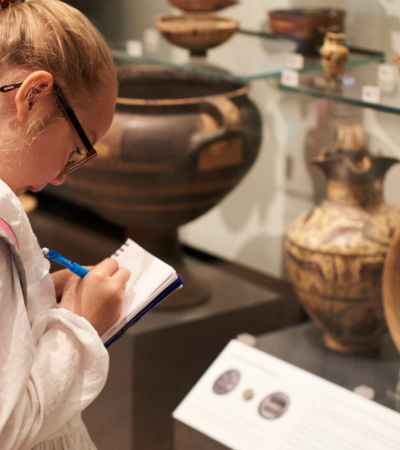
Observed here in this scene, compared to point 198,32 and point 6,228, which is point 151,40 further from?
point 6,228

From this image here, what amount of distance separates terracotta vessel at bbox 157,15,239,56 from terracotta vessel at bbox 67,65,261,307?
5.8 inches

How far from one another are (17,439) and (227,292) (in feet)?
4.36

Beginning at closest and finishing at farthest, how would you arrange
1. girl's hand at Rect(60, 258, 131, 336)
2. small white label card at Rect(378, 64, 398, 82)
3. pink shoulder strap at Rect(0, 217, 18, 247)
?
pink shoulder strap at Rect(0, 217, 18, 247)
girl's hand at Rect(60, 258, 131, 336)
small white label card at Rect(378, 64, 398, 82)

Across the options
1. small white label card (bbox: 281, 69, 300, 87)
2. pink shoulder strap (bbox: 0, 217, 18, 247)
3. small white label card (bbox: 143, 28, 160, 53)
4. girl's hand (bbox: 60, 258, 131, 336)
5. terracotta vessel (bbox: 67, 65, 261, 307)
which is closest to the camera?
pink shoulder strap (bbox: 0, 217, 18, 247)

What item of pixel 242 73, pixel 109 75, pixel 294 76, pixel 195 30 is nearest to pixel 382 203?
pixel 294 76

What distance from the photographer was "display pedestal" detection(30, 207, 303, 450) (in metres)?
1.13

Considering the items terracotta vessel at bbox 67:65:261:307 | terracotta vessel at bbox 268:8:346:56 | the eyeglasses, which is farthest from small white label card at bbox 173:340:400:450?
terracotta vessel at bbox 268:8:346:56

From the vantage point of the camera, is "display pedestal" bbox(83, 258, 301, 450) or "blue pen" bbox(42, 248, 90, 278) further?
"display pedestal" bbox(83, 258, 301, 450)

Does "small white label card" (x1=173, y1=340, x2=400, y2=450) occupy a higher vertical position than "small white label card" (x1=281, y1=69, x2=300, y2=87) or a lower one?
lower

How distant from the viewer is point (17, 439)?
1.88 feet

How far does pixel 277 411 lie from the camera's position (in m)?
1.17

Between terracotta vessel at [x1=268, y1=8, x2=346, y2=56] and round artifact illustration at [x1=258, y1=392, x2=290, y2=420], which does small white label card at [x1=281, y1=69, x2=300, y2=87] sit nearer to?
terracotta vessel at [x1=268, y1=8, x2=346, y2=56]

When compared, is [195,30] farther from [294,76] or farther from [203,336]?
[203,336]

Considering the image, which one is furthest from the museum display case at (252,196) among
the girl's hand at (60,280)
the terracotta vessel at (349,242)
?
the girl's hand at (60,280)
